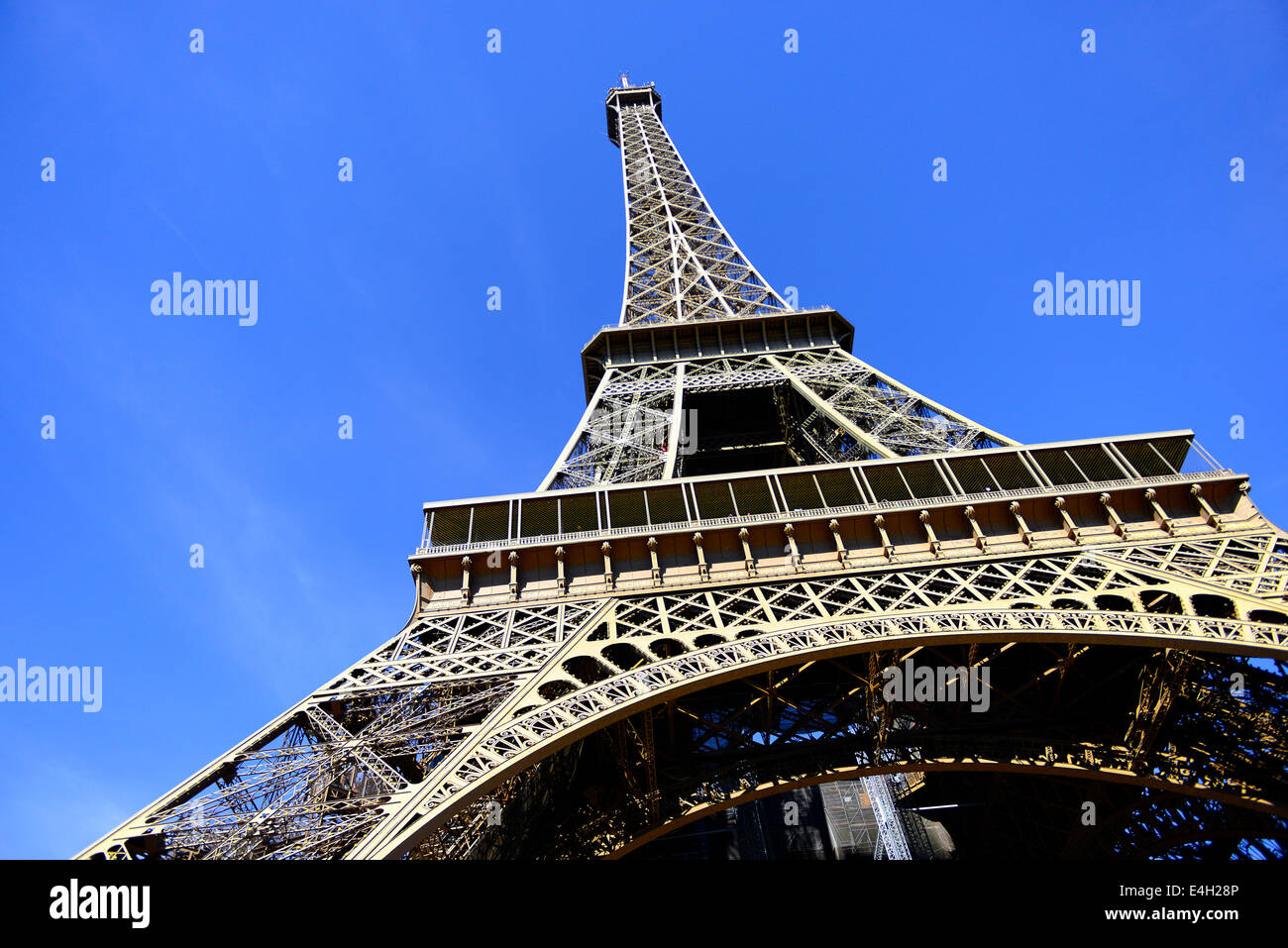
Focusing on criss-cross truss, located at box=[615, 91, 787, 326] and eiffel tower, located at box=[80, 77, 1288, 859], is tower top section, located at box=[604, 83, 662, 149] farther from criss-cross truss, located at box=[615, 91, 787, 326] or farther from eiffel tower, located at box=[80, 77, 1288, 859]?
eiffel tower, located at box=[80, 77, 1288, 859]

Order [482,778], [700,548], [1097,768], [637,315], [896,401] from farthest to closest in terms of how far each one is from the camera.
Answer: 1. [637,315]
2. [896,401]
3. [700,548]
4. [1097,768]
5. [482,778]

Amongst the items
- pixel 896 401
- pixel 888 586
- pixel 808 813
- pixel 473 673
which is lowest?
pixel 808 813

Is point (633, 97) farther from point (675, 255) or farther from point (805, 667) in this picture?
point (805, 667)

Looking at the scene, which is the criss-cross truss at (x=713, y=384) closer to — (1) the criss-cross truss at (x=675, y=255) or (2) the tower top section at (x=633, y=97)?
(1) the criss-cross truss at (x=675, y=255)

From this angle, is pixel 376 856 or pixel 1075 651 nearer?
pixel 376 856

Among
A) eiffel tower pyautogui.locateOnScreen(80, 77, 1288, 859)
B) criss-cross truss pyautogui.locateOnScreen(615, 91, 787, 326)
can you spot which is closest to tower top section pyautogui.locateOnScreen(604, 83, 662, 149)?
criss-cross truss pyautogui.locateOnScreen(615, 91, 787, 326)

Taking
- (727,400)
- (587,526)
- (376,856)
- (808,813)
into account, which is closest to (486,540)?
(587,526)
